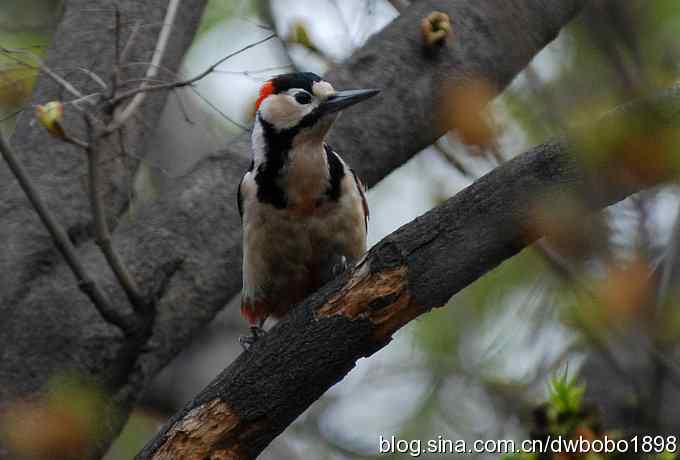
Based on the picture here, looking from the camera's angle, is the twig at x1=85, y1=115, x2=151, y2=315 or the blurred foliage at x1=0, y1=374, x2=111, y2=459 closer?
the twig at x1=85, y1=115, x2=151, y2=315

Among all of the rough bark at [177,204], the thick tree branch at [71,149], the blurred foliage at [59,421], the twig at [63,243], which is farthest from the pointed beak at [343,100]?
the blurred foliage at [59,421]

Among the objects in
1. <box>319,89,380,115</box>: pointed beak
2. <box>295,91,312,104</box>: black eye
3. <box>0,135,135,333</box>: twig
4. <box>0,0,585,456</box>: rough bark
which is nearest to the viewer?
<box>0,135,135,333</box>: twig

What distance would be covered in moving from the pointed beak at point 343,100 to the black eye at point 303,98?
0.19 ft

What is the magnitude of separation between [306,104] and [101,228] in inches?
30.6

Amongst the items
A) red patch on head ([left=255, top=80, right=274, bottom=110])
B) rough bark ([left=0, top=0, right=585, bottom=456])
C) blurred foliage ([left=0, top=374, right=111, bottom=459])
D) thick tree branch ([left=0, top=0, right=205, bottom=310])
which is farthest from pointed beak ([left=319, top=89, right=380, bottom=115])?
blurred foliage ([left=0, top=374, right=111, bottom=459])

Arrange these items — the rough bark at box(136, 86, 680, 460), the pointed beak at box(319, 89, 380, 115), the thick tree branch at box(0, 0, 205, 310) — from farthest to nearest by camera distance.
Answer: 1. the thick tree branch at box(0, 0, 205, 310)
2. the pointed beak at box(319, 89, 380, 115)
3. the rough bark at box(136, 86, 680, 460)

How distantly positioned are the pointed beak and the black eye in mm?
58

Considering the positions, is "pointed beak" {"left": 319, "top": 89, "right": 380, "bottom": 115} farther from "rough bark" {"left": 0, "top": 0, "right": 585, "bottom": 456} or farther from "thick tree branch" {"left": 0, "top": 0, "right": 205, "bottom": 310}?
"thick tree branch" {"left": 0, "top": 0, "right": 205, "bottom": 310}

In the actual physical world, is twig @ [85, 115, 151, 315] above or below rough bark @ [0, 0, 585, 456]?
below

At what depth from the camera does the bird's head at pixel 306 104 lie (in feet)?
10.4

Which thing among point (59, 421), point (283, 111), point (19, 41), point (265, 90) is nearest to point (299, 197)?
point (283, 111)

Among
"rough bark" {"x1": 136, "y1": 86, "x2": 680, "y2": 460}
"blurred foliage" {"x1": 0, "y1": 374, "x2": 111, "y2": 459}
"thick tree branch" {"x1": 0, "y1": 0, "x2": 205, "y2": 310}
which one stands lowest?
"rough bark" {"x1": 136, "y1": 86, "x2": 680, "y2": 460}

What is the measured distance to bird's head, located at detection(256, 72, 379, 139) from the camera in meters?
3.17

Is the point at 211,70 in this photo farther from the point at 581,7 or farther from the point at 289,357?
the point at 581,7
